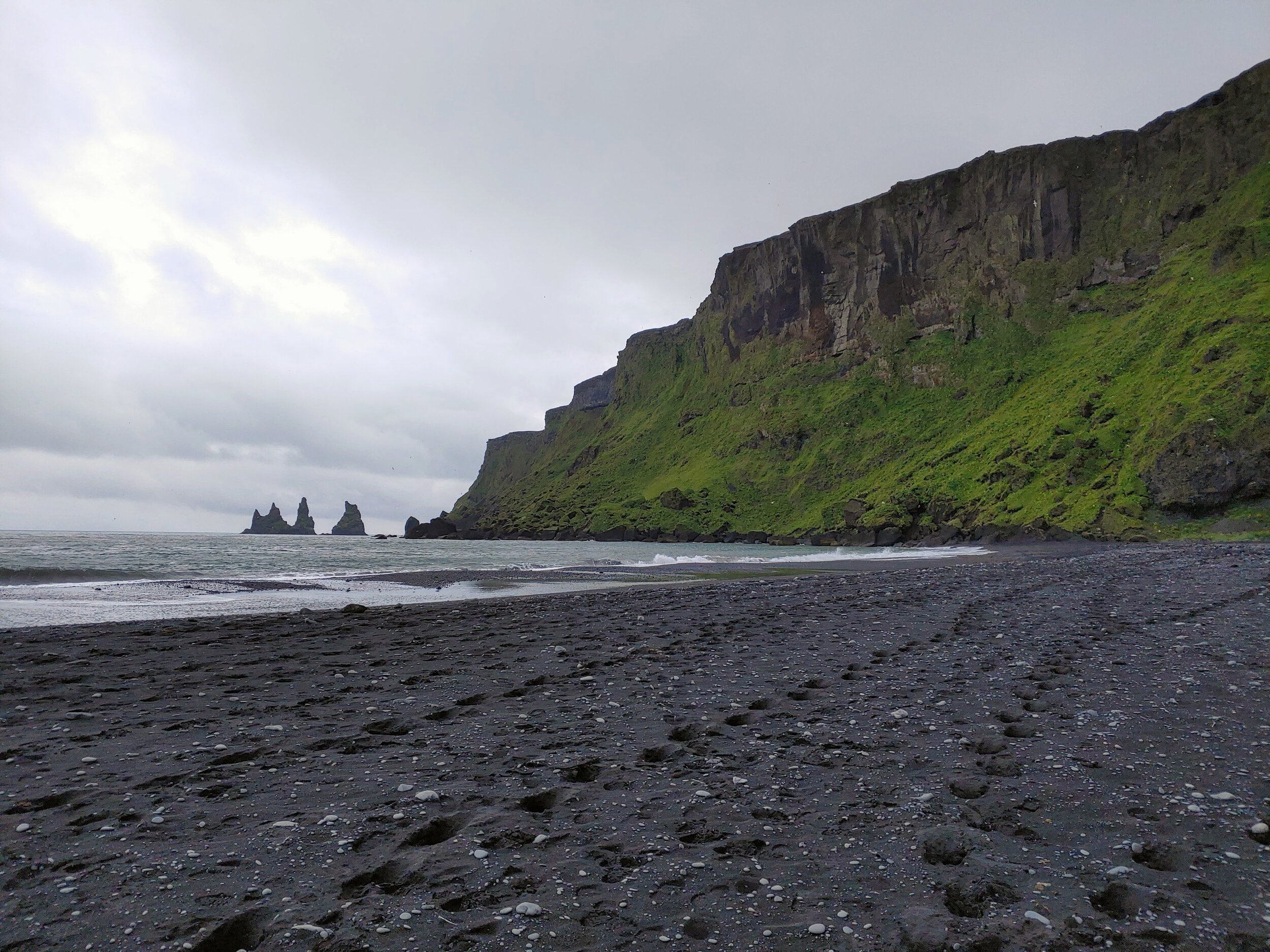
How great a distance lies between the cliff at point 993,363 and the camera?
57875mm

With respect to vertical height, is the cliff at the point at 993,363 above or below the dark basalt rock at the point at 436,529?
above

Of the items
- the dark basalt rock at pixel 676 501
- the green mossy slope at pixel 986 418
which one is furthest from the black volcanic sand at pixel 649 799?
the dark basalt rock at pixel 676 501

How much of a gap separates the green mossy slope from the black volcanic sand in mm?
54117

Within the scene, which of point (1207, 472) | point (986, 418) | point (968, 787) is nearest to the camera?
point (968, 787)

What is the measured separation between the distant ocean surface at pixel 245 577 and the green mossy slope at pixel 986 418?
13.9 m

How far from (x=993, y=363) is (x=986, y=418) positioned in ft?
43.3

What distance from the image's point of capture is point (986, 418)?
9506 cm

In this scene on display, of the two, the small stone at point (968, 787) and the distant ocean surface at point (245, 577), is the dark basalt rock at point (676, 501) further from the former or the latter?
the small stone at point (968, 787)

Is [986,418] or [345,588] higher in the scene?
[986,418]

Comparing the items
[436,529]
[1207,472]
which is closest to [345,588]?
[1207,472]

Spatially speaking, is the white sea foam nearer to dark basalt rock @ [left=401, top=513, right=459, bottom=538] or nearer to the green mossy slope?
the green mossy slope

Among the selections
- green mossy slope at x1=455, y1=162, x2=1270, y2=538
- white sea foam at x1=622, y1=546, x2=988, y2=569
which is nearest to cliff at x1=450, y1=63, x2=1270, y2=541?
green mossy slope at x1=455, y1=162, x2=1270, y2=538

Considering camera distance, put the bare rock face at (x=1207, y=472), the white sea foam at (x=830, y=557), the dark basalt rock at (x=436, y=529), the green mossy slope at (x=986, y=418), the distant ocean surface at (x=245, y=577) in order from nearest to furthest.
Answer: the distant ocean surface at (x=245, y=577) → the bare rock face at (x=1207, y=472) → the white sea foam at (x=830, y=557) → the green mossy slope at (x=986, y=418) → the dark basalt rock at (x=436, y=529)

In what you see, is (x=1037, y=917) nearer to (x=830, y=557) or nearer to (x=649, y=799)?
(x=649, y=799)
